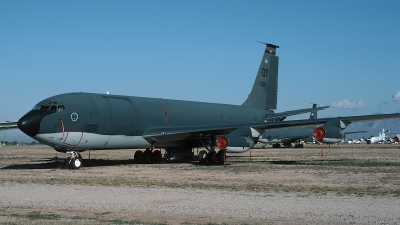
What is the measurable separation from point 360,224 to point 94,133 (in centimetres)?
1867

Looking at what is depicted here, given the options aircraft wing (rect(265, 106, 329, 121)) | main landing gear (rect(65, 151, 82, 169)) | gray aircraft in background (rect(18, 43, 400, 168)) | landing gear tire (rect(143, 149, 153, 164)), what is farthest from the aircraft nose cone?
aircraft wing (rect(265, 106, 329, 121))

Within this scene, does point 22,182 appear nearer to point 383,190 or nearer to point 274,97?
point 383,190

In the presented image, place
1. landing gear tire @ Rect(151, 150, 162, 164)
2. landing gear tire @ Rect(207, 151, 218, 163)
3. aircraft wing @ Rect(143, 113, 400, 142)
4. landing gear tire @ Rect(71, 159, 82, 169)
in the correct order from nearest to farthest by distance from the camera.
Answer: landing gear tire @ Rect(71, 159, 82, 169), aircraft wing @ Rect(143, 113, 400, 142), landing gear tire @ Rect(207, 151, 218, 163), landing gear tire @ Rect(151, 150, 162, 164)

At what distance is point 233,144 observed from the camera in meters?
27.4

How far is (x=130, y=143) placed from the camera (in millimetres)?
28453

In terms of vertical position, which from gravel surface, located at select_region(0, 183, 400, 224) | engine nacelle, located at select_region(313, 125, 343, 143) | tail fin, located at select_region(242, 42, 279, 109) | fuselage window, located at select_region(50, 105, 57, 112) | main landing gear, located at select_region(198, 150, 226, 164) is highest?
tail fin, located at select_region(242, 42, 279, 109)

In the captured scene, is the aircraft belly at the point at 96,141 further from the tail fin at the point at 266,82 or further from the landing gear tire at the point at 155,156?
the tail fin at the point at 266,82

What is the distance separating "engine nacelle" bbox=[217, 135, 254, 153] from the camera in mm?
27344

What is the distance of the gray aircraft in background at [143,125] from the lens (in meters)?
24.8

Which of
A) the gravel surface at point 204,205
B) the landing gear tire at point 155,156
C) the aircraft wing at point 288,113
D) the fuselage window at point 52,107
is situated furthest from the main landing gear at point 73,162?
the aircraft wing at point 288,113

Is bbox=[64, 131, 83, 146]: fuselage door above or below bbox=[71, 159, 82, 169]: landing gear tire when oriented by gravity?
above

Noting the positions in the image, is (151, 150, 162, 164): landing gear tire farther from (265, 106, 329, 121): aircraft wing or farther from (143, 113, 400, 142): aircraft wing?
(265, 106, 329, 121): aircraft wing

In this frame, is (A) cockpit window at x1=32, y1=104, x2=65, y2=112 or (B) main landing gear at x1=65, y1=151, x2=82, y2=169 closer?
(A) cockpit window at x1=32, y1=104, x2=65, y2=112

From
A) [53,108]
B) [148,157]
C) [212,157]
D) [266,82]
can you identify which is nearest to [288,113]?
[266,82]
